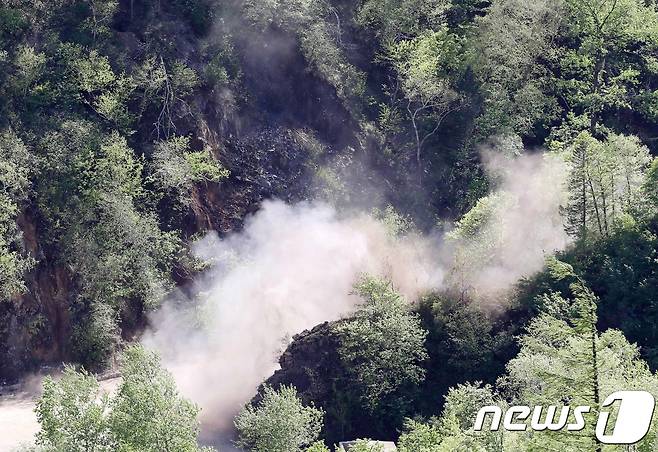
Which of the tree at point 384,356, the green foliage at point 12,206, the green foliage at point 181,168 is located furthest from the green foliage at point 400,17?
the green foliage at point 12,206

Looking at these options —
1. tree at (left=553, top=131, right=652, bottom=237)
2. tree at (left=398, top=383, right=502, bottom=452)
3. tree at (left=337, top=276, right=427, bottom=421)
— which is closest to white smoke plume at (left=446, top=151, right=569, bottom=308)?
tree at (left=553, top=131, right=652, bottom=237)

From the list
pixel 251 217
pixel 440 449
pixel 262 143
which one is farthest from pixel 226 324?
pixel 440 449

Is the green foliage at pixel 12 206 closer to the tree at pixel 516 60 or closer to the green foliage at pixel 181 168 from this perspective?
the green foliage at pixel 181 168

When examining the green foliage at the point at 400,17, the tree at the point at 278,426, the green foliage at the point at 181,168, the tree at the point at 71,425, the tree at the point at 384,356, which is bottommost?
the tree at the point at 71,425

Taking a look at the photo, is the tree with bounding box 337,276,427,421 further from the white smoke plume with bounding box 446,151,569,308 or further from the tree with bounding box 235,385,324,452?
the tree with bounding box 235,385,324,452

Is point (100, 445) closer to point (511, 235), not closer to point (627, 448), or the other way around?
point (627, 448)
